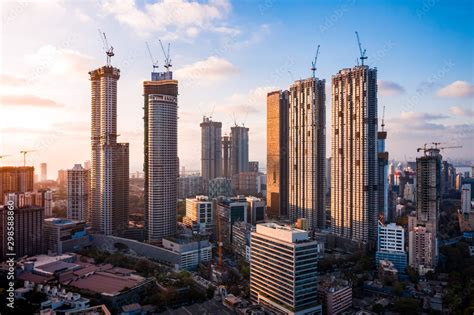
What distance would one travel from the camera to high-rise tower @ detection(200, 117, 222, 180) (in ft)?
170

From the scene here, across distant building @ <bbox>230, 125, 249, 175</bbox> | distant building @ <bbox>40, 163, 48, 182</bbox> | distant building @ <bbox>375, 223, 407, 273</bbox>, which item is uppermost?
distant building @ <bbox>230, 125, 249, 175</bbox>

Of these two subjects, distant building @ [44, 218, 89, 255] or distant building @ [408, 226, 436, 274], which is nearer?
distant building @ [408, 226, 436, 274]

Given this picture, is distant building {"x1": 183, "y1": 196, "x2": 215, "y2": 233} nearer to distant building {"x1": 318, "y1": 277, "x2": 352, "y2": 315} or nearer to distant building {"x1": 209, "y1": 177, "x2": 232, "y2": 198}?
distant building {"x1": 209, "y1": 177, "x2": 232, "y2": 198}

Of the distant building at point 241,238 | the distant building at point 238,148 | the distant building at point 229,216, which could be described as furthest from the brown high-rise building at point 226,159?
the distant building at point 241,238

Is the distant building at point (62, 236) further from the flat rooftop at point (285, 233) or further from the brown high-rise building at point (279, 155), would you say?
the brown high-rise building at point (279, 155)

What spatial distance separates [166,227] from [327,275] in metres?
11.2

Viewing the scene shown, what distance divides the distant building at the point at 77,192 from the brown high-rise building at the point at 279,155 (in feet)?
52.5

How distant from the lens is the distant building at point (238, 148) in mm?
53094

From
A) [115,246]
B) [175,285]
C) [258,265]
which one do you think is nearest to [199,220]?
[115,246]

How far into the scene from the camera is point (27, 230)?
74.4ft

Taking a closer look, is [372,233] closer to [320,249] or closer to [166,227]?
[320,249]

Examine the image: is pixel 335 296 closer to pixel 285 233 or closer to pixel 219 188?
pixel 285 233

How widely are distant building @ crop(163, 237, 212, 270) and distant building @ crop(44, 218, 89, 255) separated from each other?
6.48 m

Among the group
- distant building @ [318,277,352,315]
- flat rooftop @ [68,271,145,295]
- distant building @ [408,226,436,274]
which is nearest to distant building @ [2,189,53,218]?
flat rooftop @ [68,271,145,295]
